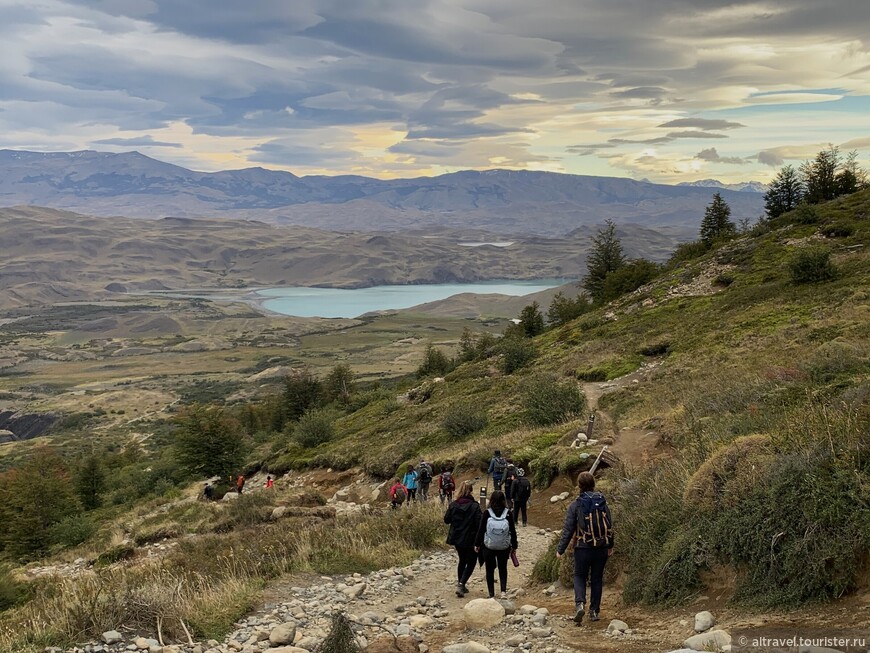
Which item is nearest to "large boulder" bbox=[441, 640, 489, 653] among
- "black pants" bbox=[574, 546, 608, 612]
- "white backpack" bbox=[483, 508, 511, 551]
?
"black pants" bbox=[574, 546, 608, 612]

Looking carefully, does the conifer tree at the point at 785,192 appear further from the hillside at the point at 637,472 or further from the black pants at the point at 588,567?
the black pants at the point at 588,567

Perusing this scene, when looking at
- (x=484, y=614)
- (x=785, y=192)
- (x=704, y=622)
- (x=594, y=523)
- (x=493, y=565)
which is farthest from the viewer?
(x=785, y=192)

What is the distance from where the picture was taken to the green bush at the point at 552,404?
20.3 metres

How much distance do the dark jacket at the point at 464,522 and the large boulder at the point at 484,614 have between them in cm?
135

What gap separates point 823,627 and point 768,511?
4.55ft

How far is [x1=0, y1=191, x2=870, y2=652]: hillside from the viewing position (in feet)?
20.1

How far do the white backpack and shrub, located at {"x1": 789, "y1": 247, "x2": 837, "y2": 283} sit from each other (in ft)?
83.6

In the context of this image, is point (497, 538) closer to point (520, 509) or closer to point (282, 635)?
point (282, 635)

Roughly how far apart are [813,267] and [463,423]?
1785 centimetres

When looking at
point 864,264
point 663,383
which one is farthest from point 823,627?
point 864,264

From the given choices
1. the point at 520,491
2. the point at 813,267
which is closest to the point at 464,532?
the point at 520,491

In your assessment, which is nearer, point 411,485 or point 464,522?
point 464,522

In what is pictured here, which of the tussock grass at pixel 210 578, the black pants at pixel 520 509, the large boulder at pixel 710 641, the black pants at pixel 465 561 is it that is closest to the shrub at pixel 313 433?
the tussock grass at pixel 210 578

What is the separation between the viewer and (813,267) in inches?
1101
